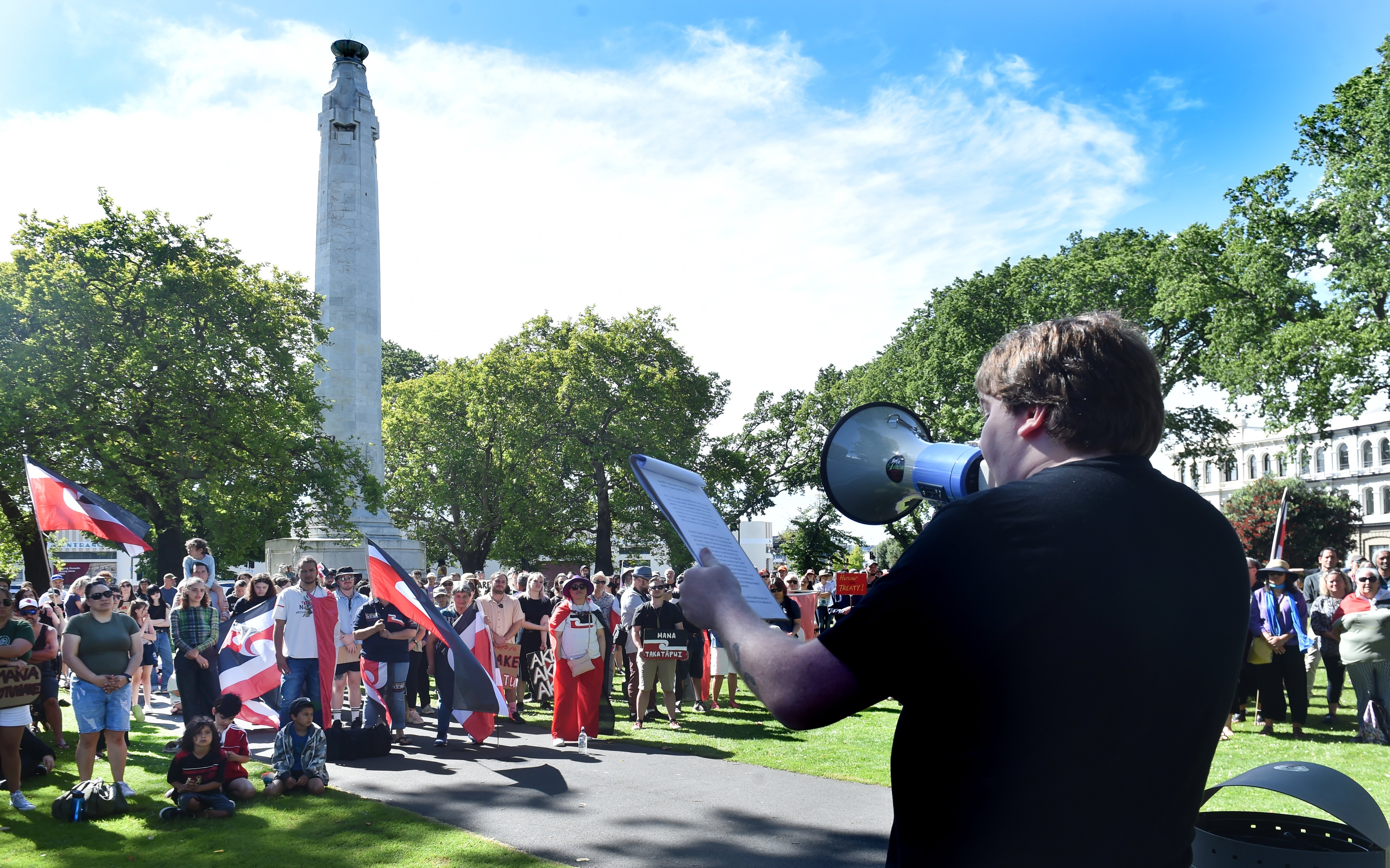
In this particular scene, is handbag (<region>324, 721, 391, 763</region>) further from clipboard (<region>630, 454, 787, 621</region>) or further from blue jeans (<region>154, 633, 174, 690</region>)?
clipboard (<region>630, 454, 787, 621</region>)

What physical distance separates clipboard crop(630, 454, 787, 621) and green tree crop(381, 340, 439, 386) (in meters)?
56.2

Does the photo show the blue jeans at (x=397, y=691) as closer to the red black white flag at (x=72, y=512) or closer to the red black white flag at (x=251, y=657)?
the red black white flag at (x=251, y=657)

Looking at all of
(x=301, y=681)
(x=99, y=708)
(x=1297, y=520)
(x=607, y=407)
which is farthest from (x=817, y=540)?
(x=99, y=708)

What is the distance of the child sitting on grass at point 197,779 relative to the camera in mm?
7938

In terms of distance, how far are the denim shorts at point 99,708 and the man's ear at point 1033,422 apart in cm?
862

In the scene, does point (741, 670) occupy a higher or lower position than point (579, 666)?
higher

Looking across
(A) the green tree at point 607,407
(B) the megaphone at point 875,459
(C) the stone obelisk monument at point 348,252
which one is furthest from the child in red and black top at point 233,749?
(A) the green tree at point 607,407

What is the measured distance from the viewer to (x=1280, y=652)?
11.6 metres

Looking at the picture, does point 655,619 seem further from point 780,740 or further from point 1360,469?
point 1360,469

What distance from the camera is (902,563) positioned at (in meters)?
1.49

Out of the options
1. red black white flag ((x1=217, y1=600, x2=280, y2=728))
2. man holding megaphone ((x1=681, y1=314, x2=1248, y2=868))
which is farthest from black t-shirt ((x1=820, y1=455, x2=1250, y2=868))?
red black white flag ((x1=217, y1=600, x2=280, y2=728))

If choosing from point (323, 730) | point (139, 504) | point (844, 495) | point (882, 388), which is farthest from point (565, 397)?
point (844, 495)

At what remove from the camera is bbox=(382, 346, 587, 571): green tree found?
39750 millimetres

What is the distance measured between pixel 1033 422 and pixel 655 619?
39.3ft
